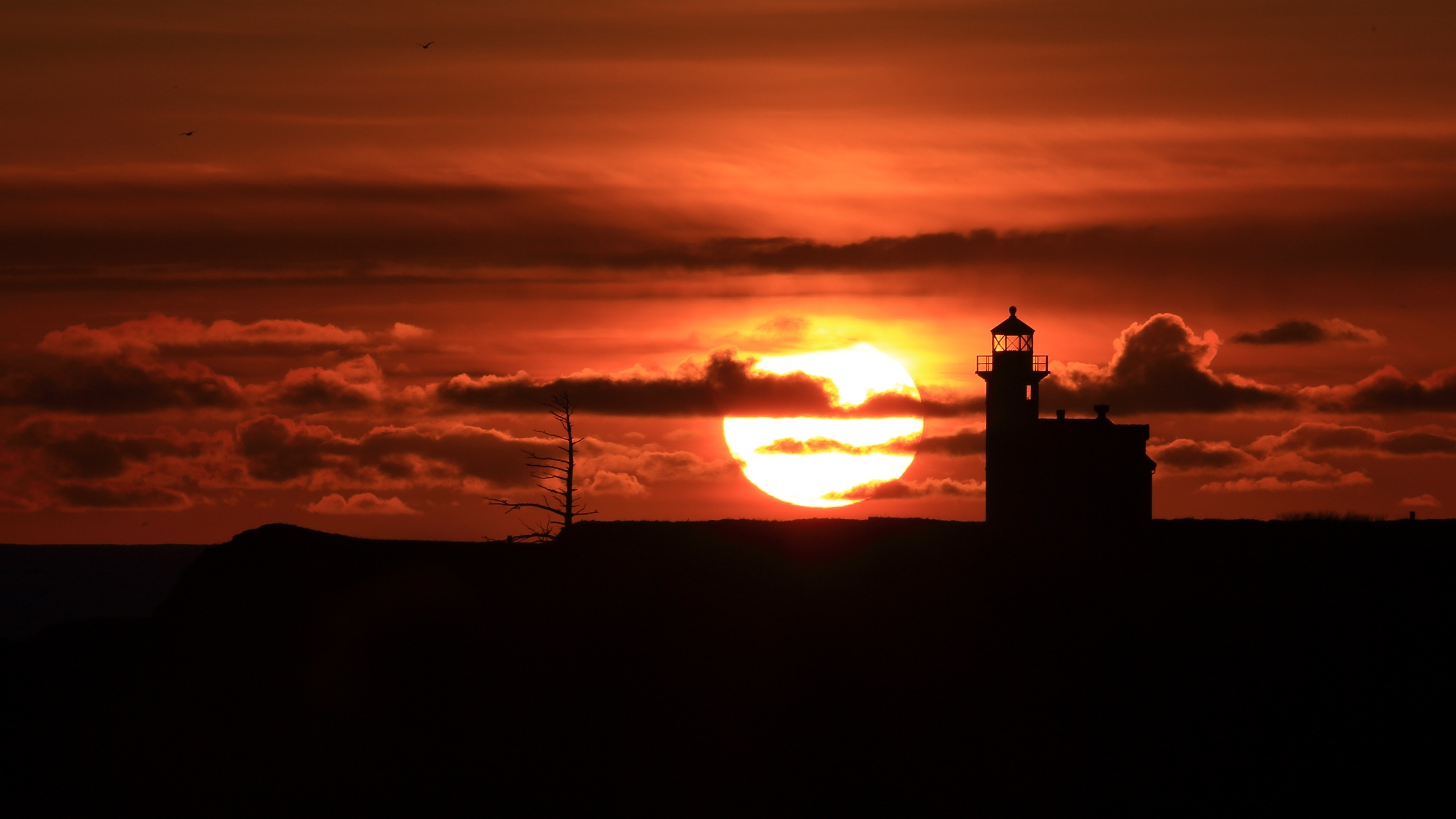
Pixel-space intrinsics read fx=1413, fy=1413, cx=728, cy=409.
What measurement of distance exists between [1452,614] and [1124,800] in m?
11.8

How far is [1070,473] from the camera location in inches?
1902

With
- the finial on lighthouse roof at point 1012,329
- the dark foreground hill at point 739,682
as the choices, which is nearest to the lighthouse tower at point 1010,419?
the finial on lighthouse roof at point 1012,329

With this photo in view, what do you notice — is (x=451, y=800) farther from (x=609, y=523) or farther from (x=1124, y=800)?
(x=609, y=523)

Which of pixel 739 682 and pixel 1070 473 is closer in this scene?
pixel 739 682

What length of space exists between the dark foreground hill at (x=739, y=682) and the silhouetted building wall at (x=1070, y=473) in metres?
9.68

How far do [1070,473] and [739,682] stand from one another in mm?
22240

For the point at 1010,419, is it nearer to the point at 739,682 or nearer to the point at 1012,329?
the point at 1012,329

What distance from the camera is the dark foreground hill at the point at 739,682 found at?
26.2m

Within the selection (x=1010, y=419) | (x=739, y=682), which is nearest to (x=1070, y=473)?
(x=1010, y=419)

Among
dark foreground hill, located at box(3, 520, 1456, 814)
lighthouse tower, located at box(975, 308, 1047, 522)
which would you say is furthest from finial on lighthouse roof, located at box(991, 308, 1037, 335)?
dark foreground hill, located at box(3, 520, 1456, 814)

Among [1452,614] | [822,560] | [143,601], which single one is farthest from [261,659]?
[143,601]

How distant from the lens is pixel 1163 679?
29.2 m

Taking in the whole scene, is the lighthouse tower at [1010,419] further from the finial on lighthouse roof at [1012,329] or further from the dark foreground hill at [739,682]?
the dark foreground hill at [739,682]

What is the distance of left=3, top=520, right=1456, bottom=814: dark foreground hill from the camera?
26188 mm
